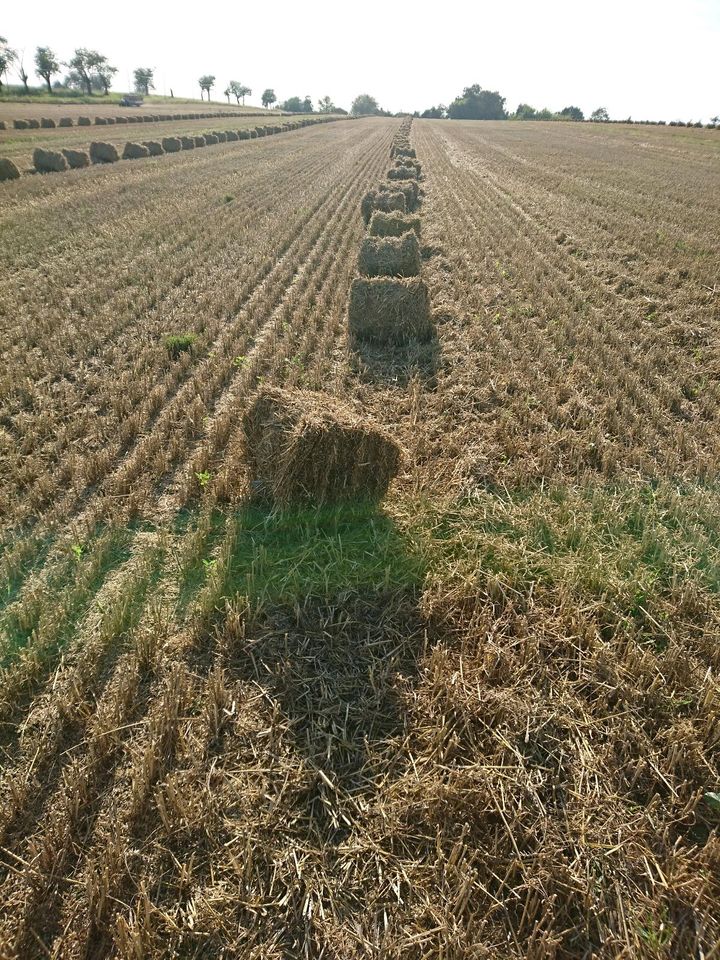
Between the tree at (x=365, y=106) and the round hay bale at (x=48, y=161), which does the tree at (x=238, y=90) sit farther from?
the round hay bale at (x=48, y=161)

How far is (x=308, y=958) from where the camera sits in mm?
2479

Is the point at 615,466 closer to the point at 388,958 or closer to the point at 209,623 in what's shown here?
the point at 209,623

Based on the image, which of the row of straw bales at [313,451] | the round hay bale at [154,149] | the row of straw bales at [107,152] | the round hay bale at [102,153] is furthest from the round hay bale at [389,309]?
the round hay bale at [154,149]

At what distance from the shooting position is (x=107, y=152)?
96.1 ft

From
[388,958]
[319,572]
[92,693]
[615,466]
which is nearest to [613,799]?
[388,958]

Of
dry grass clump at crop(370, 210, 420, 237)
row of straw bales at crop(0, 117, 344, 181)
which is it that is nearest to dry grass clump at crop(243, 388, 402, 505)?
dry grass clump at crop(370, 210, 420, 237)

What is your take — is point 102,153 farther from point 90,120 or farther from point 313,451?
point 313,451

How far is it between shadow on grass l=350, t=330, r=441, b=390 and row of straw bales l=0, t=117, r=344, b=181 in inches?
887

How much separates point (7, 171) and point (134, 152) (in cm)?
1169

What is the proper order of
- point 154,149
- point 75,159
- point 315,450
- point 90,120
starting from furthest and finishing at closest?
point 90,120, point 154,149, point 75,159, point 315,450

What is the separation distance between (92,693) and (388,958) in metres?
2.40

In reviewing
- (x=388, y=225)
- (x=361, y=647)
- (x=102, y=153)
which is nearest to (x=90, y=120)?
(x=102, y=153)

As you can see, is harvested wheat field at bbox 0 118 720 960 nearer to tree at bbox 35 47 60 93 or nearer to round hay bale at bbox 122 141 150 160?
round hay bale at bbox 122 141 150 160

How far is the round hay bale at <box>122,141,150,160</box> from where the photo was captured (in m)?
31.5
